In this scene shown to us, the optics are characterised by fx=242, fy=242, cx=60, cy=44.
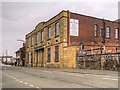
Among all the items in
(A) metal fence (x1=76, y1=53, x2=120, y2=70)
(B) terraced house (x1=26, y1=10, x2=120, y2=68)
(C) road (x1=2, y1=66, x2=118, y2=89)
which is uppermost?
(B) terraced house (x1=26, y1=10, x2=120, y2=68)

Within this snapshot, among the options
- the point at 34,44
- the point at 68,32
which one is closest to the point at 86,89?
the point at 68,32

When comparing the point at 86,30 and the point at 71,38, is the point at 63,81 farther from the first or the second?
the point at 86,30

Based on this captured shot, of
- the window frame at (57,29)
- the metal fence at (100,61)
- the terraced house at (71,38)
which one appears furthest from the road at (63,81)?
the window frame at (57,29)

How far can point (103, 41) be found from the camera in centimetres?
4719

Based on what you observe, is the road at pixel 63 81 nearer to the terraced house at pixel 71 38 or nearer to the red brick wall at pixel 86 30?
the terraced house at pixel 71 38

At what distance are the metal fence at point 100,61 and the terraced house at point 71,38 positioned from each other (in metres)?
1.57

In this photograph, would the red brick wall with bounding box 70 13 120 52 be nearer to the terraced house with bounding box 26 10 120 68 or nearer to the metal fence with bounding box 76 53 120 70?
the terraced house with bounding box 26 10 120 68

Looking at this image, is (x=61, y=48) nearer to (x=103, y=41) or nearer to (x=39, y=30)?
(x=103, y=41)

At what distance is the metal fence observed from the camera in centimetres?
2638

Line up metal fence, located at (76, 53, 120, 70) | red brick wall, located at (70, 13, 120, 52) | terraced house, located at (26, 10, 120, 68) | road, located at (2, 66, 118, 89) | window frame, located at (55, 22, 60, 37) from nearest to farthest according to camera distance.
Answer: road, located at (2, 66, 118, 89) < metal fence, located at (76, 53, 120, 70) < terraced house, located at (26, 10, 120, 68) < red brick wall, located at (70, 13, 120, 52) < window frame, located at (55, 22, 60, 37)

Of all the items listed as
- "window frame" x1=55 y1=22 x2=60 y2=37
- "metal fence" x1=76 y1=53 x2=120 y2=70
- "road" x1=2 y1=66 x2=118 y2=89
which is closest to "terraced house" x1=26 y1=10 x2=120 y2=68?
"window frame" x1=55 y1=22 x2=60 y2=37

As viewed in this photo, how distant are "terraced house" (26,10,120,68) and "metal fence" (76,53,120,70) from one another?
157 centimetres

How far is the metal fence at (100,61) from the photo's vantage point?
1039 inches

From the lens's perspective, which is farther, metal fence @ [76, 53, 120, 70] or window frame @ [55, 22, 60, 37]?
window frame @ [55, 22, 60, 37]
